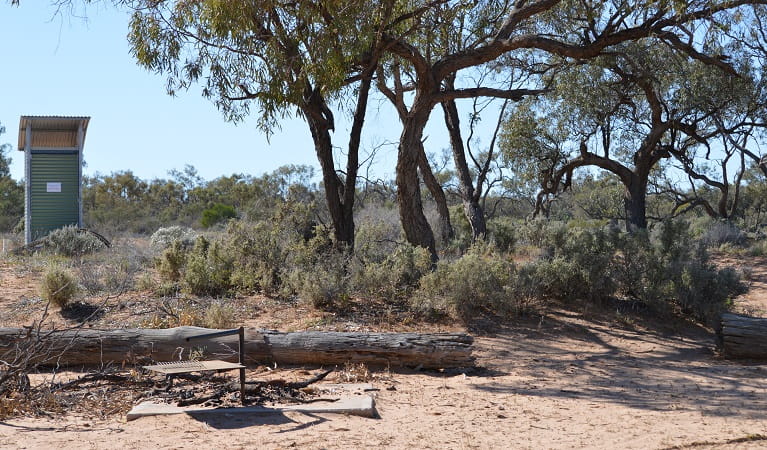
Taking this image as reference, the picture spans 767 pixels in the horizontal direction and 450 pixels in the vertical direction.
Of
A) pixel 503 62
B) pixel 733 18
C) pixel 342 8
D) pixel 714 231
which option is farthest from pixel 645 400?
pixel 714 231

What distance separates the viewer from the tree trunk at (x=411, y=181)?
1216 centimetres

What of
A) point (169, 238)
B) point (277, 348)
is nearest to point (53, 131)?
point (169, 238)

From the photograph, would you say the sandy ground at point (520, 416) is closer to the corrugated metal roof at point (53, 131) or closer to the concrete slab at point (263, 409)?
the concrete slab at point (263, 409)

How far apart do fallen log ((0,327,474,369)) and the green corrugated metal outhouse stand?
1167cm

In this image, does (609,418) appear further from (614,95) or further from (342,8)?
(614,95)

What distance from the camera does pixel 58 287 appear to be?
10805mm

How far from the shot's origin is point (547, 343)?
1002 centimetres

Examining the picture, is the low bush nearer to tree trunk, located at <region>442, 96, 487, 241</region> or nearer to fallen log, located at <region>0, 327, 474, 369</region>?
tree trunk, located at <region>442, 96, 487, 241</region>

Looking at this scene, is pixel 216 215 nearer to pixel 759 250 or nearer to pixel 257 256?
pixel 257 256

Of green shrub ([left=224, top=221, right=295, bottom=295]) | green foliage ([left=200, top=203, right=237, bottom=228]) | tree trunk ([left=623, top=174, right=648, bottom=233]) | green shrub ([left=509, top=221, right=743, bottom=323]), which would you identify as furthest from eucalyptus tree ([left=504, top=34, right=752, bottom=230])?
green foliage ([left=200, top=203, right=237, bottom=228])

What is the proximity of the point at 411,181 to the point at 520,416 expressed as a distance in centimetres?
639

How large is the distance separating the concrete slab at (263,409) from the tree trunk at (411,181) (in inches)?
248

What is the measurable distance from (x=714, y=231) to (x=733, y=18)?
1044 cm

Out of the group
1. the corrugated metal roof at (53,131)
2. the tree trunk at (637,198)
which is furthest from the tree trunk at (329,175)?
the corrugated metal roof at (53,131)
